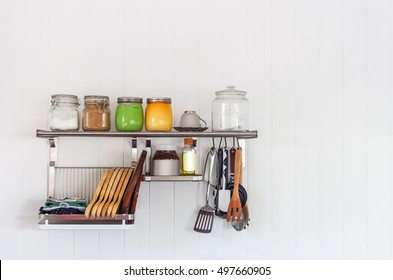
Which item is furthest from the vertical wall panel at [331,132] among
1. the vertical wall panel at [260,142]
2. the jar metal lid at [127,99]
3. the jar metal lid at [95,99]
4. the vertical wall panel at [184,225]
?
the jar metal lid at [95,99]

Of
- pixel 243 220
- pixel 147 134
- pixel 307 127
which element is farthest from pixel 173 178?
pixel 307 127

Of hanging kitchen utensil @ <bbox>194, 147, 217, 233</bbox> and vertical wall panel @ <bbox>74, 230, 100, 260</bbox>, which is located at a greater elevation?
hanging kitchen utensil @ <bbox>194, 147, 217, 233</bbox>

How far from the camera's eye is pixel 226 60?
1.67 metres

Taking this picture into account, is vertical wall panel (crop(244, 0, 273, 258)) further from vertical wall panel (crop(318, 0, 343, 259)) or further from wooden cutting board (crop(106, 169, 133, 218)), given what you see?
wooden cutting board (crop(106, 169, 133, 218))

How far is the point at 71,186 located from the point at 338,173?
93cm

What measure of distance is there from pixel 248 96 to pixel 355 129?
40cm

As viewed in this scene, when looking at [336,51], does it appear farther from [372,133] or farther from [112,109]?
[112,109]

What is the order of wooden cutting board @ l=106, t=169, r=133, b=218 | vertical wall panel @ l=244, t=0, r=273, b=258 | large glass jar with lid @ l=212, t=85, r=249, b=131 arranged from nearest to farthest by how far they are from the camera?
1. wooden cutting board @ l=106, t=169, r=133, b=218
2. large glass jar with lid @ l=212, t=85, r=249, b=131
3. vertical wall panel @ l=244, t=0, r=273, b=258

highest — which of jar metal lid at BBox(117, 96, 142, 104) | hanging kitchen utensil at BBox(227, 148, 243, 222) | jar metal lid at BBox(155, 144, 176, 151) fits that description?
jar metal lid at BBox(117, 96, 142, 104)

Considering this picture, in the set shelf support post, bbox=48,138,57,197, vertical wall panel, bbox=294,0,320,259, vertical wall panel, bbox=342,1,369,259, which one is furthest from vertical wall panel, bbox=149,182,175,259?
vertical wall panel, bbox=342,1,369,259

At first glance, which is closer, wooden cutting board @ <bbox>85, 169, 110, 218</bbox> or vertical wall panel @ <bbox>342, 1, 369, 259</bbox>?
wooden cutting board @ <bbox>85, 169, 110, 218</bbox>

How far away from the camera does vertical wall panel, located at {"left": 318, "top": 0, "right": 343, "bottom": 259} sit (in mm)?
1670

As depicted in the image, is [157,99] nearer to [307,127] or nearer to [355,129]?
[307,127]
